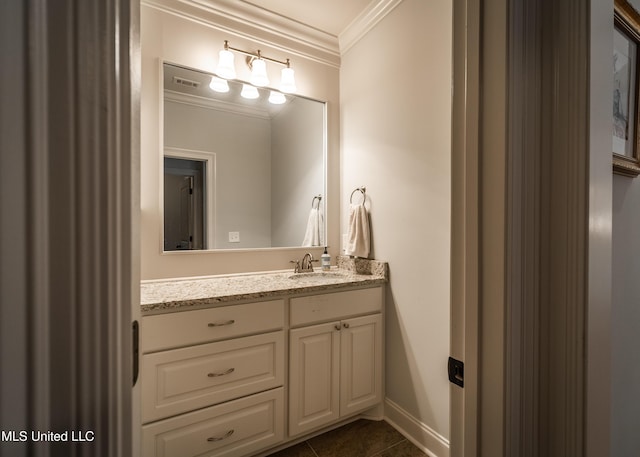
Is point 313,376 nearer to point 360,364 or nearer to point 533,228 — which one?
point 360,364

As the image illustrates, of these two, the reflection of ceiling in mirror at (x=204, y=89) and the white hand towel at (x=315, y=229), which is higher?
the reflection of ceiling in mirror at (x=204, y=89)

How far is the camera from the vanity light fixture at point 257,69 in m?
1.84

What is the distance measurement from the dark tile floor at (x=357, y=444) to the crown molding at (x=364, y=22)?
8.47 feet

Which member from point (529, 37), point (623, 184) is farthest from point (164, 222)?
point (623, 184)

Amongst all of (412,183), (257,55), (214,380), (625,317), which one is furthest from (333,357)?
(257,55)

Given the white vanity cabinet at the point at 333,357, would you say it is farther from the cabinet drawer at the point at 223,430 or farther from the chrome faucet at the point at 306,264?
the chrome faucet at the point at 306,264

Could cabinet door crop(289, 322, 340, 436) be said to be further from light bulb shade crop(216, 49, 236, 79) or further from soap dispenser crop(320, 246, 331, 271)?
light bulb shade crop(216, 49, 236, 79)

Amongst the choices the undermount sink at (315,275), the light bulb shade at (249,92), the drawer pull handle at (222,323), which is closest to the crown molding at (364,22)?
the light bulb shade at (249,92)

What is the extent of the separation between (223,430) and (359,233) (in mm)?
1330

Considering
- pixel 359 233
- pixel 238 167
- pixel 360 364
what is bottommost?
pixel 360 364

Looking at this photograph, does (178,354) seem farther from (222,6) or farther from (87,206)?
(222,6)

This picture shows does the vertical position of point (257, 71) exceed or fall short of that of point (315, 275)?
it exceeds it

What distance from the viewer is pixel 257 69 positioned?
195 cm

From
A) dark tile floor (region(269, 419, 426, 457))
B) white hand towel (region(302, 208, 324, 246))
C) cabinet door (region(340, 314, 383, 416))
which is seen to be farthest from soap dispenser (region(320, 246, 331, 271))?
dark tile floor (region(269, 419, 426, 457))
